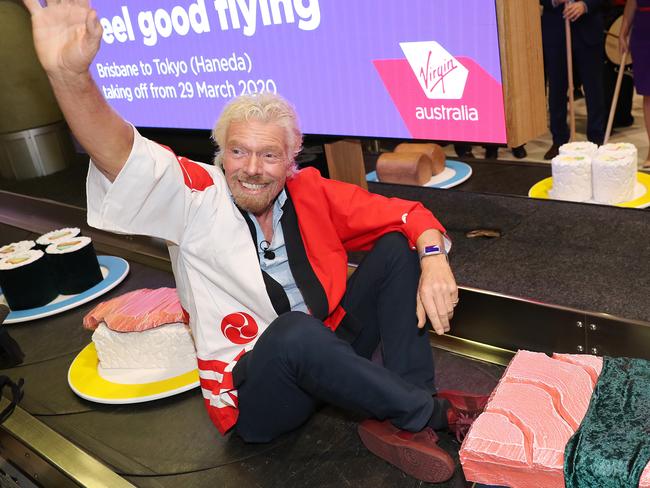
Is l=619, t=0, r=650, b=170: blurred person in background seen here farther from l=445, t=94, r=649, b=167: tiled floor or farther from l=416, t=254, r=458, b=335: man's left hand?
l=416, t=254, r=458, b=335: man's left hand

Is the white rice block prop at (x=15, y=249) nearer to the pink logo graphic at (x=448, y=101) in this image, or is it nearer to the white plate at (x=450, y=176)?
the white plate at (x=450, y=176)

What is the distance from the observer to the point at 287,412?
1.67 metres

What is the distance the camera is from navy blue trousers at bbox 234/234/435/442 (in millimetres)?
1507

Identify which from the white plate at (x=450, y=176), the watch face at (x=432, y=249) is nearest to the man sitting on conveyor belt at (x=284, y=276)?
the watch face at (x=432, y=249)

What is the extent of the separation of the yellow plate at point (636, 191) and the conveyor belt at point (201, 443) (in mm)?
798

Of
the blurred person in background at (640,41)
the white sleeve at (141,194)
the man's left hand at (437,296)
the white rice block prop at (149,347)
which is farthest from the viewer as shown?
the blurred person in background at (640,41)

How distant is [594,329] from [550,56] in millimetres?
2392

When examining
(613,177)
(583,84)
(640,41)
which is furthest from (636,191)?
(583,84)

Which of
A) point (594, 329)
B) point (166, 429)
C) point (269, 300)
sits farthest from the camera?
point (166, 429)

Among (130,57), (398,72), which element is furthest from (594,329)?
(130,57)

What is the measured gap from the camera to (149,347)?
217 cm

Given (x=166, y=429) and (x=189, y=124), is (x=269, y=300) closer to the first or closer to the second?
(x=166, y=429)

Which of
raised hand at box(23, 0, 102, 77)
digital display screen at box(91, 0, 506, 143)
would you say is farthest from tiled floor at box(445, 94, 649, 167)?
raised hand at box(23, 0, 102, 77)

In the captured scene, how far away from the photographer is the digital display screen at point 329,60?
2.00 metres
